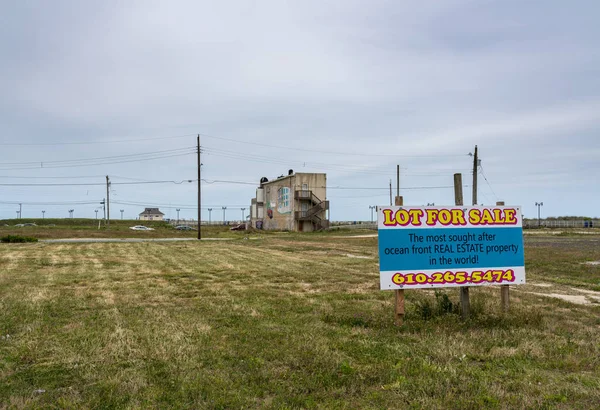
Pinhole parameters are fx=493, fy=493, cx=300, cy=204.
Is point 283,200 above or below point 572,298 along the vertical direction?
above

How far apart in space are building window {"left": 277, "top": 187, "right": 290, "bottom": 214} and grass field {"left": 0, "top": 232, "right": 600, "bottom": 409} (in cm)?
5920

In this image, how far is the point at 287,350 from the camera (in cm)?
Answer: 620

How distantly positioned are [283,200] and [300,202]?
11.3ft

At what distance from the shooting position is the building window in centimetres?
7112

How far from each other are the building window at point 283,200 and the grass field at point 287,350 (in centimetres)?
5920

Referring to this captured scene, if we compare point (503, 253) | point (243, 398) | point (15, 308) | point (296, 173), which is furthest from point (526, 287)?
point (296, 173)

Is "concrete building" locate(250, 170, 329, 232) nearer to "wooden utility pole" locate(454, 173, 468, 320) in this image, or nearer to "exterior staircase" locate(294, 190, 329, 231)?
"exterior staircase" locate(294, 190, 329, 231)

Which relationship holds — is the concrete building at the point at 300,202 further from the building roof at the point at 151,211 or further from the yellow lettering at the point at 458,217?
the building roof at the point at 151,211

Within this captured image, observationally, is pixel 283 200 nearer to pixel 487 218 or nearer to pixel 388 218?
pixel 487 218

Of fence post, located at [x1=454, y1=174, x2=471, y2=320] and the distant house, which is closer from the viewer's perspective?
fence post, located at [x1=454, y1=174, x2=471, y2=320]

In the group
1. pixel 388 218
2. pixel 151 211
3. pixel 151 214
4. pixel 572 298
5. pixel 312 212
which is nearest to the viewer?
pixel 388 218

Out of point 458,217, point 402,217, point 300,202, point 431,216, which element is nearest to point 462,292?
point 458,217

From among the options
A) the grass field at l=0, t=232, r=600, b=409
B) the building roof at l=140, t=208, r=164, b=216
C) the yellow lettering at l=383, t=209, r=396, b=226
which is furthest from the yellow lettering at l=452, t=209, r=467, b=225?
the building roof at l=140, t=208, r=164, b=216

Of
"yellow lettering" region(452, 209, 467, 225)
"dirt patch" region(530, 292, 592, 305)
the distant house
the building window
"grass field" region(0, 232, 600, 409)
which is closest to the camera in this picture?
"grass field" region(0, 232, 600, 409)
